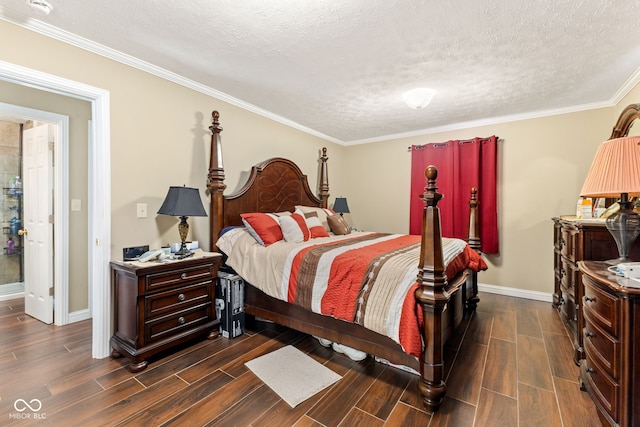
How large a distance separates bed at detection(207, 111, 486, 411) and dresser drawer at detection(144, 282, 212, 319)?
37 cm

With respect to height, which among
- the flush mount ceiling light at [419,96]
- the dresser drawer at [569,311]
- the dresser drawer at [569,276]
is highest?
the flush mount ceiling light at [419,96]

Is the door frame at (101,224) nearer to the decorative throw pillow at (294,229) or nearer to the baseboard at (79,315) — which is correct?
the baseboard at (79,315)

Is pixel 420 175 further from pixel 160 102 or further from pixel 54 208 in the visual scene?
pixel 54 208

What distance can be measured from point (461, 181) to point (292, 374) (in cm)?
349

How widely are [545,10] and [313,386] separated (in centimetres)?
285

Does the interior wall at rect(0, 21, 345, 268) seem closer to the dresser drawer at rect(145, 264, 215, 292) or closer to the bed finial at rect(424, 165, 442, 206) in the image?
the dresser drawer at rect(145, 264, 215, 292)

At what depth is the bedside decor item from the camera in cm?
236

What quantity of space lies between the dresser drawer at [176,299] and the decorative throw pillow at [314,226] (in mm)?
1254

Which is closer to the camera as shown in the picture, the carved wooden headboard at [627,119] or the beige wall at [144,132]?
the beige wall at [144,132]

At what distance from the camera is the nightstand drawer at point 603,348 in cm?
134

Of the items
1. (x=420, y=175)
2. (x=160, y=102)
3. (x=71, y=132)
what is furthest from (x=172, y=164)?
(x=420, y=175)

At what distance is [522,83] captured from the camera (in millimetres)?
2854

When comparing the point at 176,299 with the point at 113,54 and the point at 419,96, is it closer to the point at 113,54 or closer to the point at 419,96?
the point at 113,54

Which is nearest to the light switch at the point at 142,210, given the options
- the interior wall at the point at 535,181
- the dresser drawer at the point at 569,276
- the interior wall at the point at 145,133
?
the interior wall at the point at 145,133
